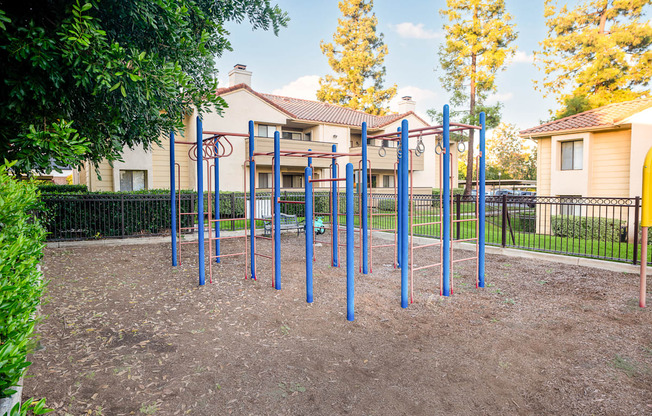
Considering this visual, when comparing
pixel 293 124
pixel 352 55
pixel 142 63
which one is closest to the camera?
pixel 142 63

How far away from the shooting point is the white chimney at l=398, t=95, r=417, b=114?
2955 cm

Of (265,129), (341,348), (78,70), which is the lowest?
(341,348)

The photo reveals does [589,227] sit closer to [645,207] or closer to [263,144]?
[645,207]

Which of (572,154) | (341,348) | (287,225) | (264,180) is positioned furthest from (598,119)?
(264,180)

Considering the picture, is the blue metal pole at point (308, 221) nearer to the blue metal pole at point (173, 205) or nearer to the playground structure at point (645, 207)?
the blue metal pole at point (173, 205)

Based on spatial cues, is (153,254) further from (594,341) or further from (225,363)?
(594,341)

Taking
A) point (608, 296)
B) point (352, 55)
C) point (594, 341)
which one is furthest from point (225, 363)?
point (352, 55)

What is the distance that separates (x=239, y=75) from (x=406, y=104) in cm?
1451

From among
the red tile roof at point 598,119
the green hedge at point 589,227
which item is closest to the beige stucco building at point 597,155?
the red tile roof at point 598,119

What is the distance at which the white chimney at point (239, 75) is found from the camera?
21141 mm

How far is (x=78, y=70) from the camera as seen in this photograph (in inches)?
150

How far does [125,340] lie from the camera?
407 cm

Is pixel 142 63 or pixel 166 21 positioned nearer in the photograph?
pixel 142 63

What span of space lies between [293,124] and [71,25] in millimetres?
20760
